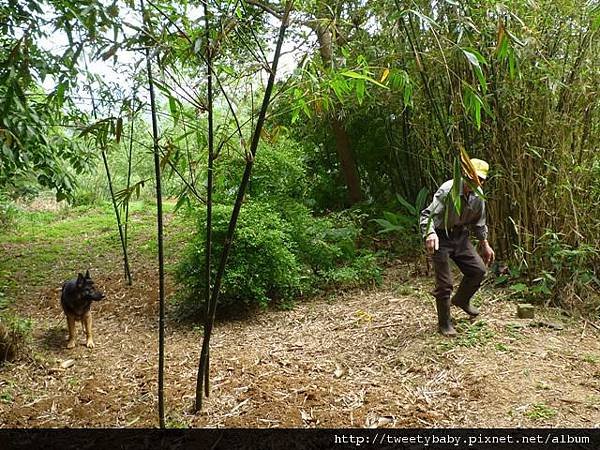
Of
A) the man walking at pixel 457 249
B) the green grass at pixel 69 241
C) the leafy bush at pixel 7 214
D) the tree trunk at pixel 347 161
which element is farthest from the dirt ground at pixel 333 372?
the leafy bush at pixel 7 214

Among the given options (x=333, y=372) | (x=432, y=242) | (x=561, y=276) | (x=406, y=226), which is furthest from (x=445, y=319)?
(x=406, y=226)

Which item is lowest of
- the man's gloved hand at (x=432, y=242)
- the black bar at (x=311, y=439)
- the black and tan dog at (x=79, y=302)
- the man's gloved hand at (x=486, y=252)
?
the black bar at (x=311, y=439)

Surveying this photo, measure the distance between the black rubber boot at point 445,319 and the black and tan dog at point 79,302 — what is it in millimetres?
2306

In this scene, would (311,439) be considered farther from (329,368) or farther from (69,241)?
(69,241)

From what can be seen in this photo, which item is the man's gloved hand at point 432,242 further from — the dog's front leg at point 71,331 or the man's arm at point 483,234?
the dog's front leg at point 71,331

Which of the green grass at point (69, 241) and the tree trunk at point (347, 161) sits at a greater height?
the tree trunk at point (347, 161)

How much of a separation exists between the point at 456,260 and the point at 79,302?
2.54 metres

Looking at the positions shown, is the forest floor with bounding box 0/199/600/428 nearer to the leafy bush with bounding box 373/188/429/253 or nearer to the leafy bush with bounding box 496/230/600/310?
the leafy bush with bounding box 496/230/600/310

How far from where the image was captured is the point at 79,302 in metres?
3.38

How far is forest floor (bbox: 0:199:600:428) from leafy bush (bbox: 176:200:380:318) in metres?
0.18

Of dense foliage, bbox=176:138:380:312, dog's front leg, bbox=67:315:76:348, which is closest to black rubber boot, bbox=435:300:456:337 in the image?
dense foliage, bbox=176:138:380:312

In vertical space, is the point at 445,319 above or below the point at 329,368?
above

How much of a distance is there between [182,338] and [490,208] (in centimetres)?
257

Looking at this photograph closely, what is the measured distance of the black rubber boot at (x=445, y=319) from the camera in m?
3.07
